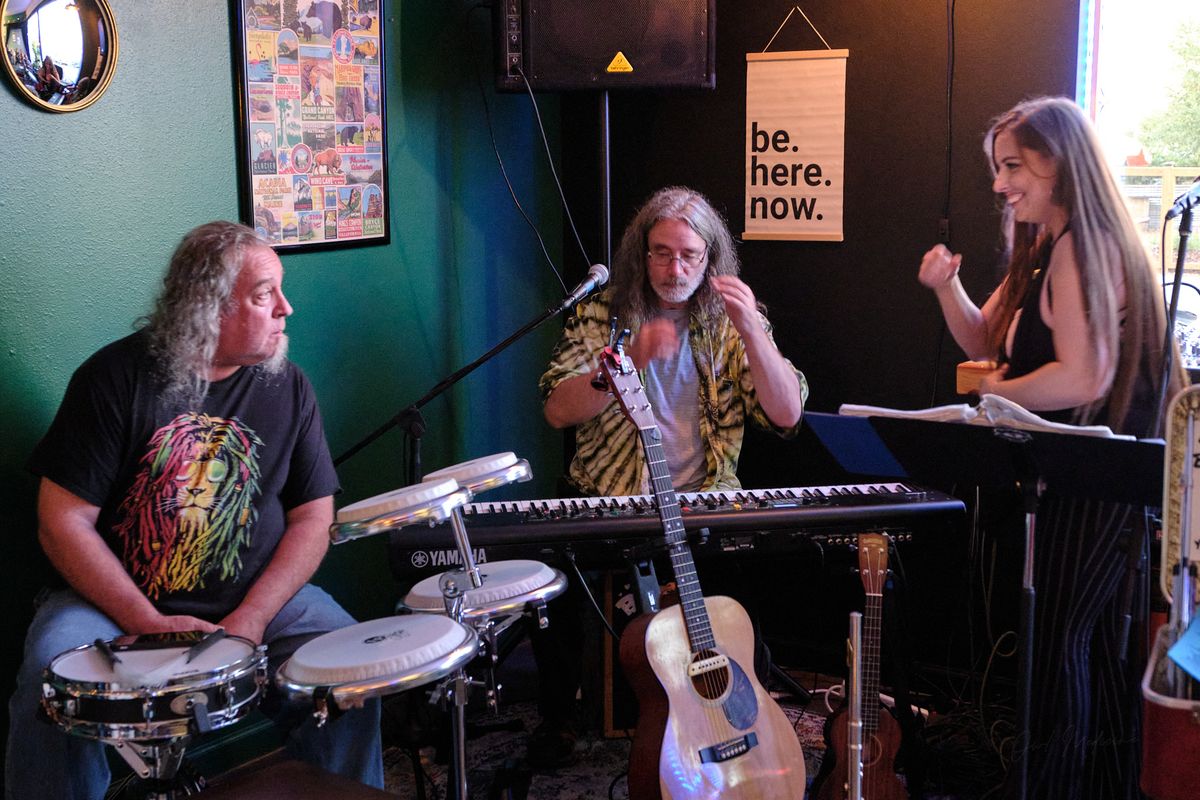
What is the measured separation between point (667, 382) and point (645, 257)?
0.36m

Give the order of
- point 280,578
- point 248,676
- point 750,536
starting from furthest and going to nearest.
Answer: point 750,536 < point 280,578 < point 248,676

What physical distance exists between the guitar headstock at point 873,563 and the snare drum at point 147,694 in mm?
1355

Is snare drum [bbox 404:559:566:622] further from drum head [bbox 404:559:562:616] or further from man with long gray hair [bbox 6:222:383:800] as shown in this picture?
man with long gray hair [bbox 6:222:383:800]

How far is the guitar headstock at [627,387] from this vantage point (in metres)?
2.78

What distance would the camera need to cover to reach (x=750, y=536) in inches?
114

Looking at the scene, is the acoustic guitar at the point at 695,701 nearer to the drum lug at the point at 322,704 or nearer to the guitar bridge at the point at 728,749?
the guitar bridge at the point at 728,749

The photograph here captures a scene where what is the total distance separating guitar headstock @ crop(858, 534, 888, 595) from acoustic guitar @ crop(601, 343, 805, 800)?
0.29m

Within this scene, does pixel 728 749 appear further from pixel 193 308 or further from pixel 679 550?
pixel 193 308

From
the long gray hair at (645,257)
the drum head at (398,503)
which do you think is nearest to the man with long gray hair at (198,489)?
the drum head at (398,503)

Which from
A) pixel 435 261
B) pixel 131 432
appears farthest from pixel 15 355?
pixel 435 261

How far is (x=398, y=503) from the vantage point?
6.41 feet

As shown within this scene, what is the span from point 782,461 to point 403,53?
5.70 ft

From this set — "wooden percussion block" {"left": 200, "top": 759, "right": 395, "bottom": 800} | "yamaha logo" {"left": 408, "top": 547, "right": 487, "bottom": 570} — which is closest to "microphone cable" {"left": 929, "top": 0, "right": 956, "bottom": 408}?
"yamaha logo" {"left": 408, "top": 547, "right": 487, "bottom": 570}

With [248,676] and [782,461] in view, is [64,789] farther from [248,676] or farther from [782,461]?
[782,461]
